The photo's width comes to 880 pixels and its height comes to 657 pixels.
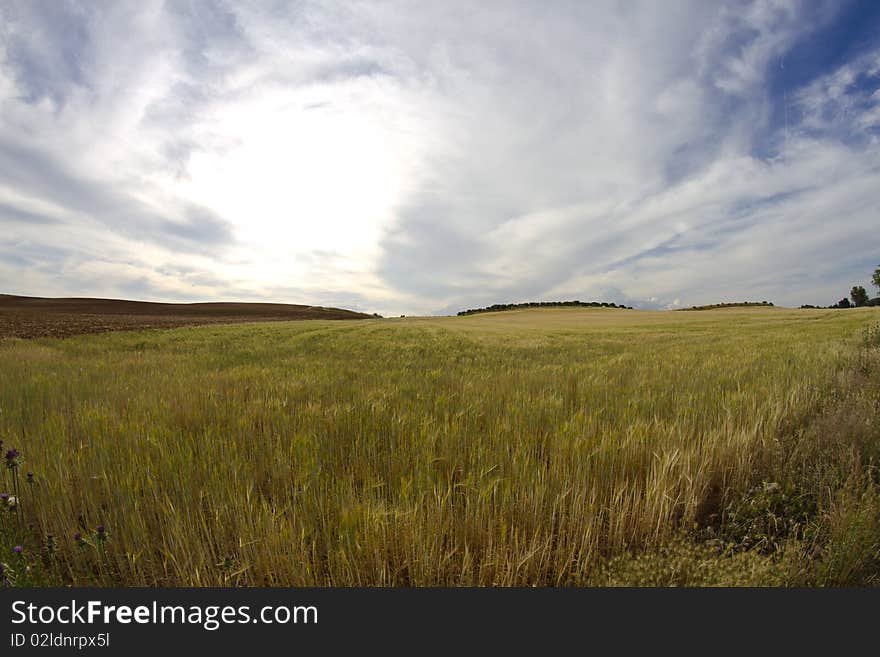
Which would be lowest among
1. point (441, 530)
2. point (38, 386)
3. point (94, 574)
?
point (94, 574)

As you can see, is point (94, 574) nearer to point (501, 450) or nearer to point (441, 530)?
point (441, 530)

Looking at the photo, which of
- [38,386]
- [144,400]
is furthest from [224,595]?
[38,386]

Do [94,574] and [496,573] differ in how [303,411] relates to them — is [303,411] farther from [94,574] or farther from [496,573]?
[496,573]

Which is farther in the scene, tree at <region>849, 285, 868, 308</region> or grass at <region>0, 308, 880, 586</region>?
tree at <region>849, 285, 868, 308</region>

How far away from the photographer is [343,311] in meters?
99.6

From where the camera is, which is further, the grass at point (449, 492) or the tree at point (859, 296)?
the tree at point (859, 296)

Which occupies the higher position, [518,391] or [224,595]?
[518,391]

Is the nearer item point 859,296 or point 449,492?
point 449,492

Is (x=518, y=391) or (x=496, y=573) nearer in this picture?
(x=496, y=573)

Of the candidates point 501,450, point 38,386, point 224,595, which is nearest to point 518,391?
point 501,450

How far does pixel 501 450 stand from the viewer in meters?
3.07

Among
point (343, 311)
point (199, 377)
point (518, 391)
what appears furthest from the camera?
point (343, 311)

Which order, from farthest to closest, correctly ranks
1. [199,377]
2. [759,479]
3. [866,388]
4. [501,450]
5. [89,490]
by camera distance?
[199,377]
[866,388]
[501,450]
[759,479]
[89,490]

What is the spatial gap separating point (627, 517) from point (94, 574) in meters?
3.19
